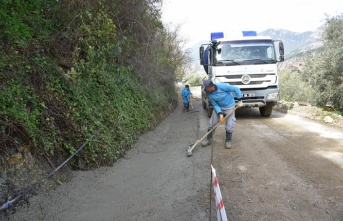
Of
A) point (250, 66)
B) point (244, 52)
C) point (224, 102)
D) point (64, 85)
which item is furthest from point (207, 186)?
point (244, 52)

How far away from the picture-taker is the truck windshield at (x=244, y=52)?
9.18 metres

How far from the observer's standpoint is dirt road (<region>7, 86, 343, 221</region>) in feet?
11.7

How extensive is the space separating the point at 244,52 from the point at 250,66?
576 millimetres

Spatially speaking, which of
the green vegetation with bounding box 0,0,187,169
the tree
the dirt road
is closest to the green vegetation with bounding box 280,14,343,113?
the tree

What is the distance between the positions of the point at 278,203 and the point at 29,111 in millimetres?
3903

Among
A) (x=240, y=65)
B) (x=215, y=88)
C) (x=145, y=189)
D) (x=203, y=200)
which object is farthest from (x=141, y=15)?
(x=203, y=200)

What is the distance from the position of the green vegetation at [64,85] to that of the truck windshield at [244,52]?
3.27 metres

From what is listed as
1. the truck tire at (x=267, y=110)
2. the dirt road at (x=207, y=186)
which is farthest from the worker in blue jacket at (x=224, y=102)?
the truck tire at (x=267, y=110)

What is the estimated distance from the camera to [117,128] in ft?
20.2

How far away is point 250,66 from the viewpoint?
904 cm

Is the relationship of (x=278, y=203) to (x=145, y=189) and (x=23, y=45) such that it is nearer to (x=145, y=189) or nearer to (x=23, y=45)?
(x=145, y=189)

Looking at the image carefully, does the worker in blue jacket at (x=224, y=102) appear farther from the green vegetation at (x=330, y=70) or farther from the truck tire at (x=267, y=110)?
the green vegetation at (x=330, y=70)

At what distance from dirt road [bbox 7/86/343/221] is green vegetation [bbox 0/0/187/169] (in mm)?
656

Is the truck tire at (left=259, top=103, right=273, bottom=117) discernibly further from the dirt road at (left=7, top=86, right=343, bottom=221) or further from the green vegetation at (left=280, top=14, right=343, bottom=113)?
the green vegetation at (left=280, top=14, right=343, bottom=113)
